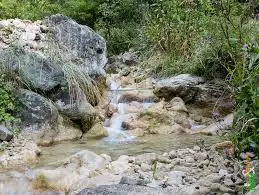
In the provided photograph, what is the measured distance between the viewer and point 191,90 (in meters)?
7.88

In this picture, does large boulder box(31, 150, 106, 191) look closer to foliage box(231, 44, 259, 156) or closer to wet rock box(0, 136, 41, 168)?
wet rock box(0, 136, 41, 168)

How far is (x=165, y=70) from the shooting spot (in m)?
8.77

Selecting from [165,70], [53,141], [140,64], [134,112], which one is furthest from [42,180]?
[140,64]

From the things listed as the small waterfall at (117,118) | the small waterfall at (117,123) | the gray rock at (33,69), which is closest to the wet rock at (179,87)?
the small waterfall at (117,118)

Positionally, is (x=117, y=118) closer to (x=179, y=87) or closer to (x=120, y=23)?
(x=179, y=87)

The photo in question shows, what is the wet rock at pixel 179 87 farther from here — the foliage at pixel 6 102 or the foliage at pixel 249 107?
the foliage at pixel 249 107

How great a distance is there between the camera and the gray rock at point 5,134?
5.78m

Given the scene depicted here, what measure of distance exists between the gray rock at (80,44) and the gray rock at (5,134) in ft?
7.00

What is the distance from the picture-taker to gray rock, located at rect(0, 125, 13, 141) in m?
5.78

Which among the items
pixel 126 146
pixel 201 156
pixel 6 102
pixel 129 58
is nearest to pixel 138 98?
pixel 126 146

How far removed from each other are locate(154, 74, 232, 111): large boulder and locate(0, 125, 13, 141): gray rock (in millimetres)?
2994

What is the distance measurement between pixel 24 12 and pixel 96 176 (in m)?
5.88

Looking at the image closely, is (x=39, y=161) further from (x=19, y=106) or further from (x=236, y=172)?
(x=236, y=172)

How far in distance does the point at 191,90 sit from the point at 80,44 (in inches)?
82.7
